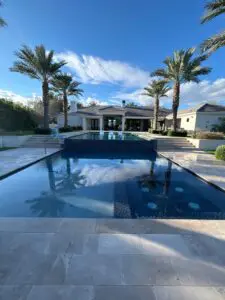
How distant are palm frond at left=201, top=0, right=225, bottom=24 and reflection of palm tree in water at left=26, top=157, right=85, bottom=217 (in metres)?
11.7

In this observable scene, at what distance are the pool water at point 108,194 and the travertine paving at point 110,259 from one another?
903 millimetres

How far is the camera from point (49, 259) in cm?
266

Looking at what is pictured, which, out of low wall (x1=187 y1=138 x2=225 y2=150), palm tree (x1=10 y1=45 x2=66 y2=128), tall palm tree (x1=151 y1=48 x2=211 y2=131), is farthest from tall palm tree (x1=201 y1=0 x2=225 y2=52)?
palm tree (x1=10 y1=45 x2=66 y2=128)

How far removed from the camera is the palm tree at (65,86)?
2191cm

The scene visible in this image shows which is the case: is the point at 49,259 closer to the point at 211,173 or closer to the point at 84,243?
the point at 84,243

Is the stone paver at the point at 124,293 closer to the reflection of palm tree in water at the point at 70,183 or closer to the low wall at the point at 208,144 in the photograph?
the reflection of palm tree in water at the point at 70,183

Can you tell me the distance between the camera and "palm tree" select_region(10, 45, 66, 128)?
17422 millimetres

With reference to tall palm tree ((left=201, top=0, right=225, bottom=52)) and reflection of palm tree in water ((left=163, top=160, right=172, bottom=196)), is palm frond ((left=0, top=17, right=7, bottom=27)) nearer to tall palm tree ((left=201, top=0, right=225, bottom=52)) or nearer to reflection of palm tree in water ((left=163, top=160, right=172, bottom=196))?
tall palm tree ((left=201, top=0, right=225, bottom=52))

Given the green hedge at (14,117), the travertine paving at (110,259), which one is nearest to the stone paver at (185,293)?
the travertine paving at (110,259)

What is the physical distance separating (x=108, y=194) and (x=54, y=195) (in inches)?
74.4

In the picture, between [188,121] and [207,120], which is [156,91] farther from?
[207,120]

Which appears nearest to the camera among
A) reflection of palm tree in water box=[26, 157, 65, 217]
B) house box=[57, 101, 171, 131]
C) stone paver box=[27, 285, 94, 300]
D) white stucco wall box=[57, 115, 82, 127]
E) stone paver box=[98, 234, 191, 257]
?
stone paver box=[27, 285, 94, 300]

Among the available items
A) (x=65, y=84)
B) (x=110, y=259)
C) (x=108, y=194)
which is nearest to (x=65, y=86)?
(x=65, y=84)

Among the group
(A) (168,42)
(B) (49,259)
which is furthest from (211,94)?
(B) (49,259)
